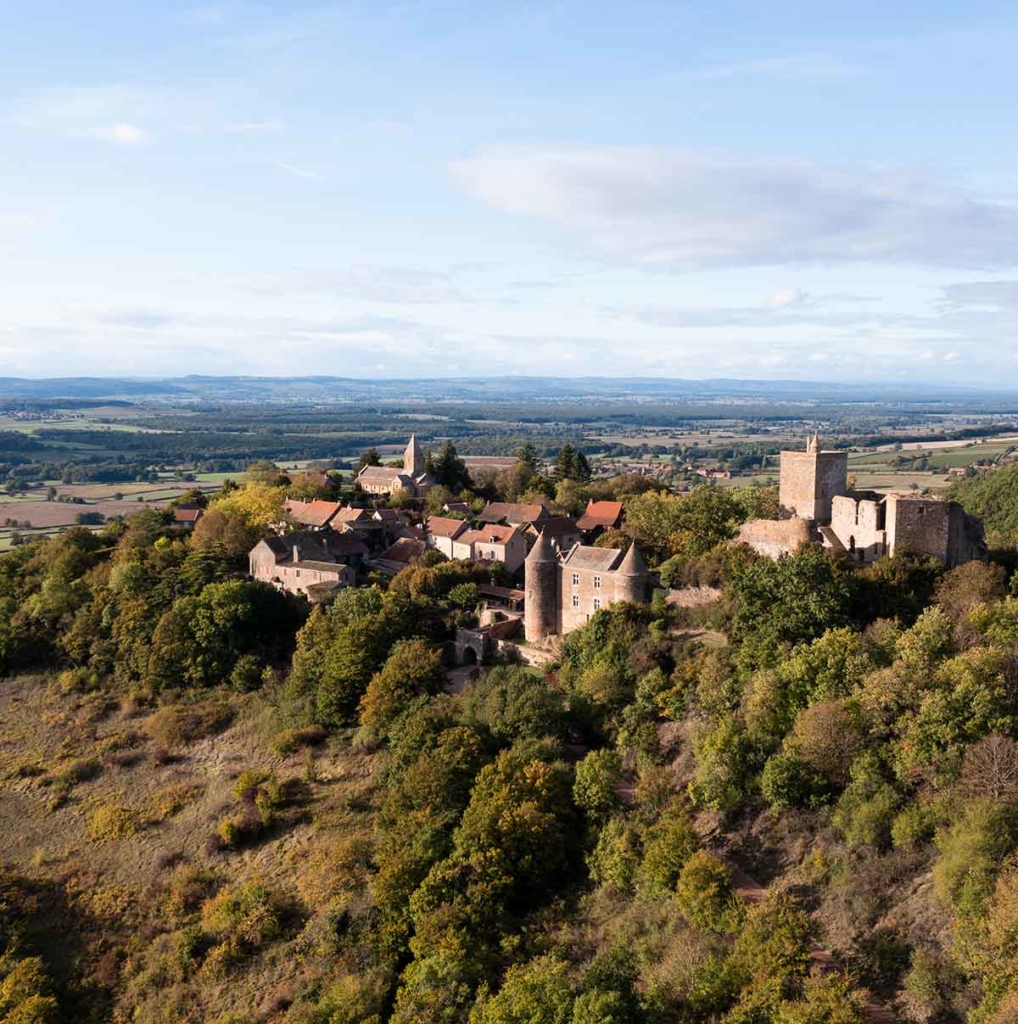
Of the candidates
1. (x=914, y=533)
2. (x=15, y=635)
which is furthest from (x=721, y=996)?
(x=15, y=635)

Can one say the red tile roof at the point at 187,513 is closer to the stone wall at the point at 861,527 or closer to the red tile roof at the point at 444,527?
the red tile roof at the point at 444,527

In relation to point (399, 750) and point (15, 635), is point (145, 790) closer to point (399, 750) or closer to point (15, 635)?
point (399, 750)

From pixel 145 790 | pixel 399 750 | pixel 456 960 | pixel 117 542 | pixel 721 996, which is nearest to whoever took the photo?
pixel 721 996

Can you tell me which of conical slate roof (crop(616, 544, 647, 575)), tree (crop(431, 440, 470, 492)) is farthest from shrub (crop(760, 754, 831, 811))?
tree (crop(431, 440, 470, 492))

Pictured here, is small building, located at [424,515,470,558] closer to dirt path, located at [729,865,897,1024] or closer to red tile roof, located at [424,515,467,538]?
red tile roof, located at [424,515,467,538]

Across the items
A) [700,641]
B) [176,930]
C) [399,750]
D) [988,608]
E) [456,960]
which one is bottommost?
[176,930]

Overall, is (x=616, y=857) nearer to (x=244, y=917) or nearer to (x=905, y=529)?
(x=244, y=917)
